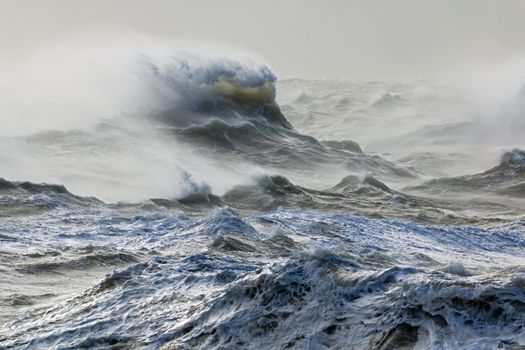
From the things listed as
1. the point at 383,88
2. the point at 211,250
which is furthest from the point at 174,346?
the point at 383,88

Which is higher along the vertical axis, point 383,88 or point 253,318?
point 383,88

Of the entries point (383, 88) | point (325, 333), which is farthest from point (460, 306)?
point (383, 88)

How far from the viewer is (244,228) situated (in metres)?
9.86

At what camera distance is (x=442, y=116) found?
114 feet

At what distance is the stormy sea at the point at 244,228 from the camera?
5.26m

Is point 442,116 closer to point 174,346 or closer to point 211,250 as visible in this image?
point 211,250

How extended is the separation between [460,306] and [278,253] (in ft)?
13.0

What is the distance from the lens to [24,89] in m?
25.2

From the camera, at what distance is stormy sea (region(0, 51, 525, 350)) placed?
5.26 meters

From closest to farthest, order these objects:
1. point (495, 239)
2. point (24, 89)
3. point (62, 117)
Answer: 1. point (495, 239)
2. point (62, 117)
3. point (24, 89)

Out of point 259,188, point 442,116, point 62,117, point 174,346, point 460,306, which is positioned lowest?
point 174,346

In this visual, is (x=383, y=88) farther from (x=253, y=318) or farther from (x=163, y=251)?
(x=253, y=318)

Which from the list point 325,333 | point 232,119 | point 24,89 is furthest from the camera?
point 24,89

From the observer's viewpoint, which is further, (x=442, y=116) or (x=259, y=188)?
(x=442, y=116)
